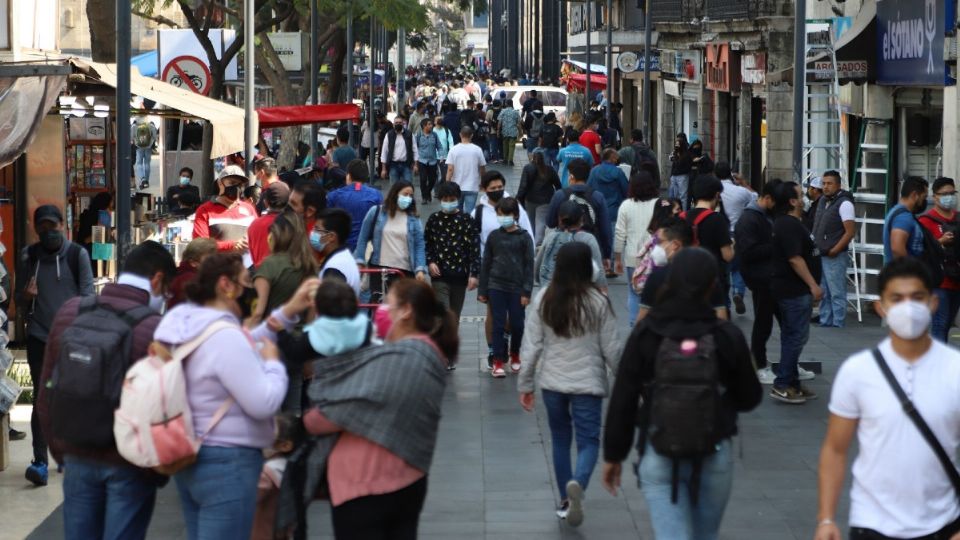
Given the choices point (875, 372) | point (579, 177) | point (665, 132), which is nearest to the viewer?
point (875, 372)

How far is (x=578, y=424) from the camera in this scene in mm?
8188

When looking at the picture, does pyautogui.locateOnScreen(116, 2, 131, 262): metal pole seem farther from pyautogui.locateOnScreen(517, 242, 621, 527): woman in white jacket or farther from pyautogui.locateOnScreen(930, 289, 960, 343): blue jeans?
pyautogui.locateOnScreen(930, 289, 960, 343): blue jeans

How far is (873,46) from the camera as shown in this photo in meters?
19.7

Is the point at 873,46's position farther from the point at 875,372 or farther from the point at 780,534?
the point at 875,372

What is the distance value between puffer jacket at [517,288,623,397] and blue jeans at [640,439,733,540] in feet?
6.37

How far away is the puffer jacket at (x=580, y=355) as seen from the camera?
8.05 meters

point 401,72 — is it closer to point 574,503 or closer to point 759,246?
point 759,246

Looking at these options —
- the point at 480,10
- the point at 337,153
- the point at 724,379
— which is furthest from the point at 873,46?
the point at 480,10

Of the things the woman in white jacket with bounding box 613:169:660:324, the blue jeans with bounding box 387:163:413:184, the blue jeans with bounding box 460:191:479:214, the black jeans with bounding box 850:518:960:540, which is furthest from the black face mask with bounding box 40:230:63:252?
the blue jeans with bounding box 387:163:413:184

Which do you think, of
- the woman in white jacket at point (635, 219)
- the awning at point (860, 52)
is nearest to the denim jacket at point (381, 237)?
the woman in white jacket at point (635, 219)

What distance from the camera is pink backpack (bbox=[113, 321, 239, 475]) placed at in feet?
19.1

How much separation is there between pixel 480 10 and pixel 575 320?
148 ft

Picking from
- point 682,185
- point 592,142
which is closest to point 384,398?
point 682,185

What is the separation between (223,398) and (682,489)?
166 centimetres
